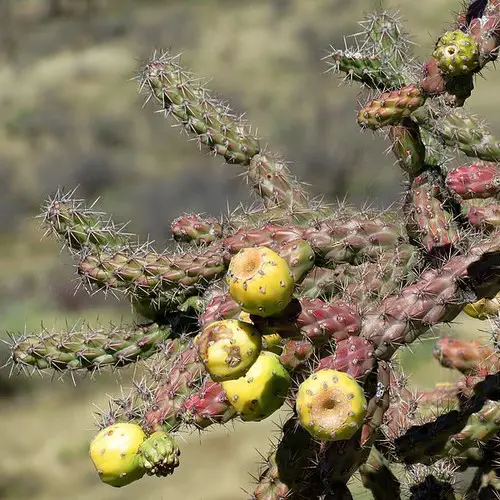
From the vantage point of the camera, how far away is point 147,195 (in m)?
19.8

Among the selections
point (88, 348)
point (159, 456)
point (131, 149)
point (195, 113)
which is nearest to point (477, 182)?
point (159, 456)

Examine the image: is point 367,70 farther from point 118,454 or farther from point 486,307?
point 118,454

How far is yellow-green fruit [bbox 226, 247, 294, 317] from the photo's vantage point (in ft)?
6.40

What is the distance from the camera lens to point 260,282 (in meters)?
1.95

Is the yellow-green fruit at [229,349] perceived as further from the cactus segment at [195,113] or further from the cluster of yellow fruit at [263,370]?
the cactus segment at [195,113]

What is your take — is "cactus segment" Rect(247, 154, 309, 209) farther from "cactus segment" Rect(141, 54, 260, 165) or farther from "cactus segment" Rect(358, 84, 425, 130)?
"cactus segment" Rect(358, 84, 425, 130)

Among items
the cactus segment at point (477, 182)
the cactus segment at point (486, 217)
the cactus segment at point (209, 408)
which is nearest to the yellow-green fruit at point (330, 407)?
the cactus segment at point (209, 408)

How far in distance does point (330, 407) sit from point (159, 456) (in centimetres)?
55

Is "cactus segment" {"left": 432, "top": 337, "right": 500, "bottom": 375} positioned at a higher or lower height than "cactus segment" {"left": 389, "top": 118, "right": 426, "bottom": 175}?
lower

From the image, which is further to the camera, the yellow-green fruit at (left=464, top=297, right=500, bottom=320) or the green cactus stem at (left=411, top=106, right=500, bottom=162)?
the green cactus stem at (left=411, top=106, right=500, bottom=162)

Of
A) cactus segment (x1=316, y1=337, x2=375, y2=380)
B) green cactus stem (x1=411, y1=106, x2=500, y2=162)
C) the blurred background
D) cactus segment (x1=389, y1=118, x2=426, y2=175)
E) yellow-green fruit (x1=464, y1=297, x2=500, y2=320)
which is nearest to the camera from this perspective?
cactus segment (x1=316, y1=337, x2=375, y2=380)

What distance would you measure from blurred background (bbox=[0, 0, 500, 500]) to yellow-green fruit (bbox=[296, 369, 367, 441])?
66.8 inches

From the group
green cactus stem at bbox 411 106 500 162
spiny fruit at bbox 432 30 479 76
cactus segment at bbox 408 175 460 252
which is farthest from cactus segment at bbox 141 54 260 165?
spiny fruit at bbox 432 30 479 76

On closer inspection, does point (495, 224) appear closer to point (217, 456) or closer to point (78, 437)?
point (217, 456)
